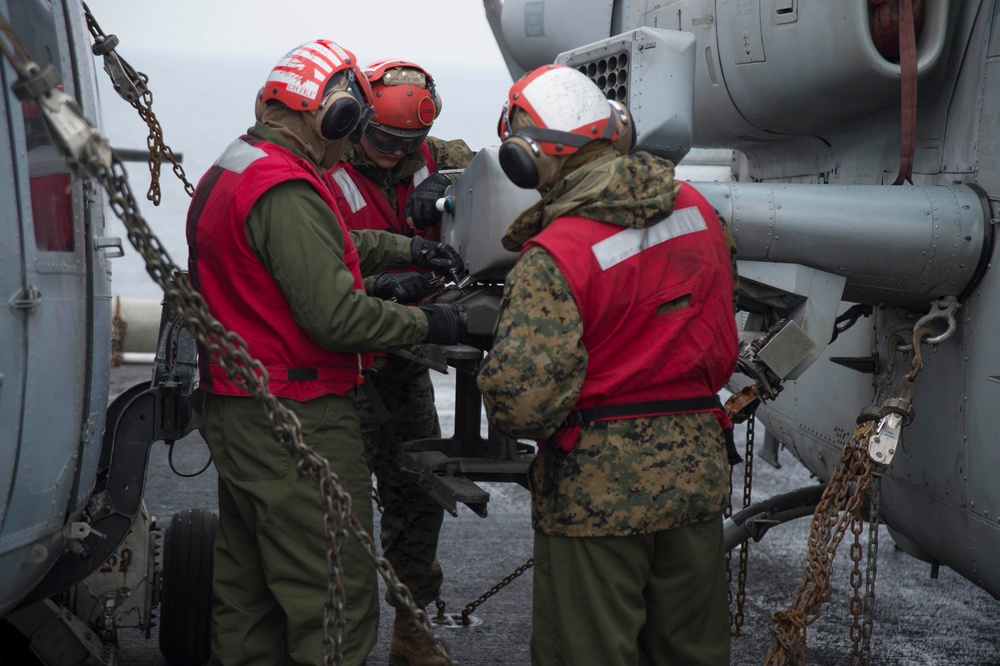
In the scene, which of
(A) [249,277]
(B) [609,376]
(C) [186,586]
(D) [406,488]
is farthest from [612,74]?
(C) [186,586]

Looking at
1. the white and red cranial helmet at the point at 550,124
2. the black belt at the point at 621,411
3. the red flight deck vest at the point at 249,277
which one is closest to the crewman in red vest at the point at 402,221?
the red flight deck vest at the point at 249,277

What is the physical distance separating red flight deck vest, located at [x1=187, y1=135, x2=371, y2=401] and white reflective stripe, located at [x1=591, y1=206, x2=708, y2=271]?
0.80 m

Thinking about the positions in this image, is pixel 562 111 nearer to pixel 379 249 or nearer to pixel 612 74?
pixel 612 74

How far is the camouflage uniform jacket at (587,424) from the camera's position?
2.62m

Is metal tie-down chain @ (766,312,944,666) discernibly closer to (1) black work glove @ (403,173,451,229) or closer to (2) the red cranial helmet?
(1) black work glove @ (403,173,451,229)

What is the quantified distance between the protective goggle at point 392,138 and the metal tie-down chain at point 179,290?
5.45ft

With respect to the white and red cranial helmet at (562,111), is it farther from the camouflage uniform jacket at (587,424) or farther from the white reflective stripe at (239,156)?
the white reflective stripe at (239,156)

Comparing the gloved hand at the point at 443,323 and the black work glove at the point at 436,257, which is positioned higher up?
the black work glove at the point at 436,257

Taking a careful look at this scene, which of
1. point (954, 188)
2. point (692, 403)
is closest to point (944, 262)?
point (954, 188)

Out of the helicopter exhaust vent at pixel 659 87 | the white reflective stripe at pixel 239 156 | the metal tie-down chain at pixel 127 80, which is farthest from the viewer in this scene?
the metal tie-down chain at pixel 127 80

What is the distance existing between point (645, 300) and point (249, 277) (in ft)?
3.36

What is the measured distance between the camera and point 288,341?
9.69 feet

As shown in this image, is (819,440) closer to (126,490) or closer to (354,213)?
(354,213)

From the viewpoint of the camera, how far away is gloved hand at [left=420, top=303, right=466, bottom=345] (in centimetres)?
313
